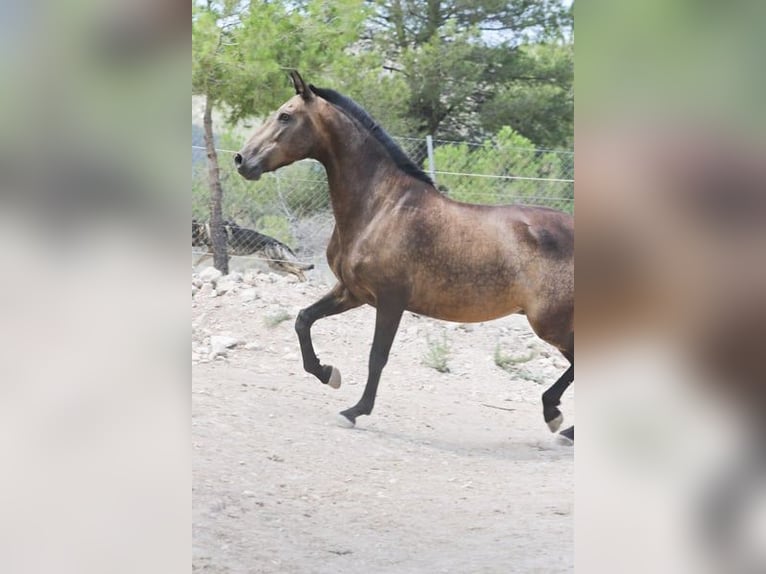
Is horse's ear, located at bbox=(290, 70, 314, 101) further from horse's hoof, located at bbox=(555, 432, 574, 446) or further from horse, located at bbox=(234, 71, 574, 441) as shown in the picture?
horse's hoof, located at bbox=(555, 432, 574, 446)

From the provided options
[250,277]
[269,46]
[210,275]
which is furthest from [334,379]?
[269,46]

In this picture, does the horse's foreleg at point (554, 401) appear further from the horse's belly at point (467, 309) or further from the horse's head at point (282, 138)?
the horse's head at point (282, 138)

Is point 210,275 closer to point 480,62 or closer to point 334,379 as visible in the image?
point 334,379

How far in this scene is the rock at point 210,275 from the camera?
3.62 meters

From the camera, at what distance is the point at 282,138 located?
3.07m

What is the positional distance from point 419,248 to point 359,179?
0.33 m

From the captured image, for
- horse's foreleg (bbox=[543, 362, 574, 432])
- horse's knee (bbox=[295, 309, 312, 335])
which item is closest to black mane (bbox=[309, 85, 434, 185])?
horse's knee (bbox=[295, 309, 312, 335])

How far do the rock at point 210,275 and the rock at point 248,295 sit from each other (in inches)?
5.4

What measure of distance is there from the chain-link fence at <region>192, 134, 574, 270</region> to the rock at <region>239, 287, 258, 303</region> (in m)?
0.19

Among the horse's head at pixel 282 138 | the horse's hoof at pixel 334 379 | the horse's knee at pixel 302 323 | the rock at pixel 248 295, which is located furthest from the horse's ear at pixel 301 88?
the horse's hoof at pixel 334 379

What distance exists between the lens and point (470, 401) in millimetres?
3443

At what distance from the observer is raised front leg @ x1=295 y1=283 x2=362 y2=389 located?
322 cm
